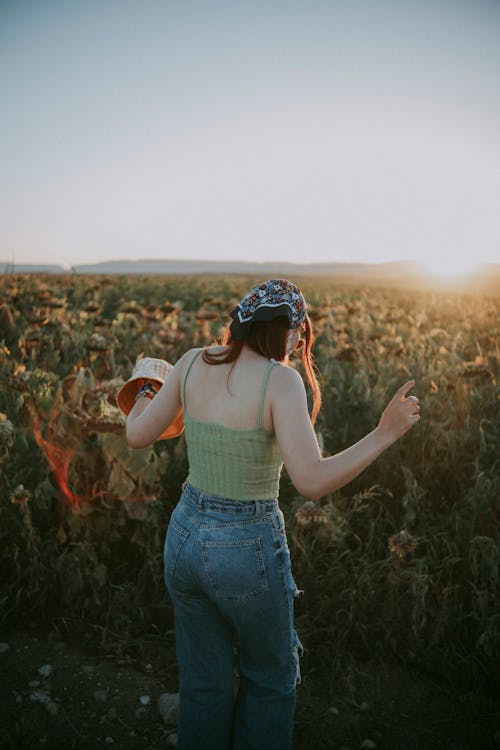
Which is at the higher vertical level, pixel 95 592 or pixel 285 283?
pixel 285 283

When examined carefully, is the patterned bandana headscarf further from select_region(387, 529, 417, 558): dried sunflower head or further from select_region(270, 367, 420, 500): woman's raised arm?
select_region(387, 529, 417, 558): dried sunflower head

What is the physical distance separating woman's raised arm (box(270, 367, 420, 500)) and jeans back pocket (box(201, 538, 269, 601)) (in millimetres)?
317

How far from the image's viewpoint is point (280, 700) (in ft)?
Answer: 6.17

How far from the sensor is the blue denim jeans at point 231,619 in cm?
172

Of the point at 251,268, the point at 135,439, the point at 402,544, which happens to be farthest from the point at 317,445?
the point at 251,268

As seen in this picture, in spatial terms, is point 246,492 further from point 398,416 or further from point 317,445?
point 398,416

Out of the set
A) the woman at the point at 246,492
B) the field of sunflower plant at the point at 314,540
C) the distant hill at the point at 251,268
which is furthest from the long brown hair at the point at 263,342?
the distant hill at the point at 251,268

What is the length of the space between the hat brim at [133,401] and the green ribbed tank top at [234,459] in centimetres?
26

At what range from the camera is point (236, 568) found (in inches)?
67.2

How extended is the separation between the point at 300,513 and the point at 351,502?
3.07 feet

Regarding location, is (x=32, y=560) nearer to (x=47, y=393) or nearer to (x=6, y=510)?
(x=6, y=510)

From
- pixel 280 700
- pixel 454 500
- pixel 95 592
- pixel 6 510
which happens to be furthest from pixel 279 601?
pixel 454 500

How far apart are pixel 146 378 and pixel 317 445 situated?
2.50 ft

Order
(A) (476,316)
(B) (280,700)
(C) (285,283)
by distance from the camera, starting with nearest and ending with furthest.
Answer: (C) (285,283)
(B) (280,700)
(A) (476,316)
